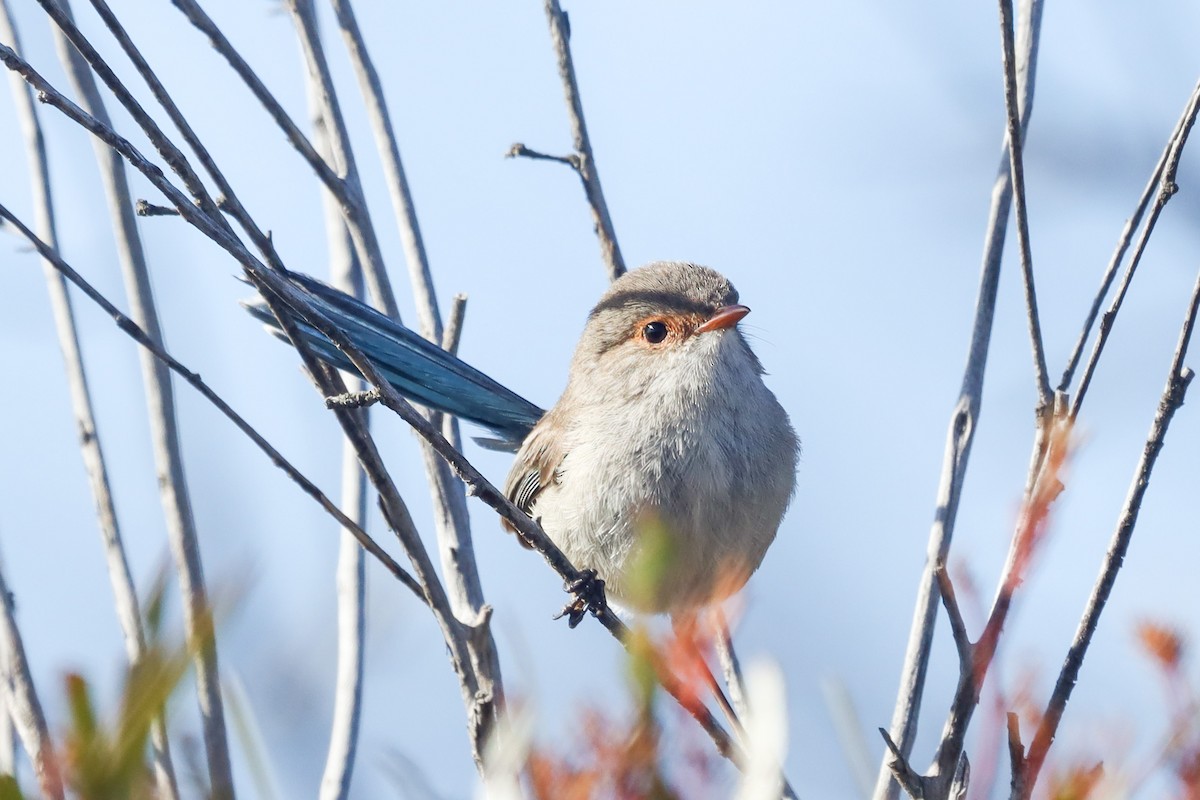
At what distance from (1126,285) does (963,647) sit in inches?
33.4

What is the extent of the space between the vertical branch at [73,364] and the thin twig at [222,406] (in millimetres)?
736

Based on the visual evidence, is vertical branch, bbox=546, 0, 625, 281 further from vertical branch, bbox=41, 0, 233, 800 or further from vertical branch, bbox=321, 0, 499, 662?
vertical branch, bbox=41, 0, 233, 800

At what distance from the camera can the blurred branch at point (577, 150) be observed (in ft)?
11.2

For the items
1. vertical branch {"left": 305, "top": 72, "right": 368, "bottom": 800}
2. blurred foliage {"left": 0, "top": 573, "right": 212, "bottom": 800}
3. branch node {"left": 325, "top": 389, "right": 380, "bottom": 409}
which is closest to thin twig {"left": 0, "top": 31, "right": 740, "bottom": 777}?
branch node {"left": 325, "top": 389, "right": 380, "bottom": 409}

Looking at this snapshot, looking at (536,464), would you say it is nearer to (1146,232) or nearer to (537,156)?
(537,156)

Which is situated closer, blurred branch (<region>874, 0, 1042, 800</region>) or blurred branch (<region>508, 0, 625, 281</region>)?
blurred branch (<region>874, 0, 1042, 800</region>)

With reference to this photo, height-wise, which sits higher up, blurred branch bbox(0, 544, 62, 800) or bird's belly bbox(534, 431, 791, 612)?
blurred branch bbox(0, 544, 62, 800)

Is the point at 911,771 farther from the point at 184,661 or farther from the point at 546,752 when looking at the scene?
the point at 184,661

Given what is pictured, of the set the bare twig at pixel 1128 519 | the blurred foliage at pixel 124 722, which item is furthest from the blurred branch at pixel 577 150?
the blurred foliage at pixel 124 722

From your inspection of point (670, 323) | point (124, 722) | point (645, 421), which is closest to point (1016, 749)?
point (124, 722)

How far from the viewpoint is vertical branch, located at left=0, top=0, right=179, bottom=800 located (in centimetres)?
285

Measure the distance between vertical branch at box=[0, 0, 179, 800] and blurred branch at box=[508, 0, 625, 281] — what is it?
4.24 feet

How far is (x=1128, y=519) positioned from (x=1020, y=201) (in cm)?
60

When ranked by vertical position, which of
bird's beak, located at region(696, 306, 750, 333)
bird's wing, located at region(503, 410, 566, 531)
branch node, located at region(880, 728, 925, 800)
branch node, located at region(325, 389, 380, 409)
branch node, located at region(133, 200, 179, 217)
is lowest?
branch node, located at region(880, 728, 925, 800)
